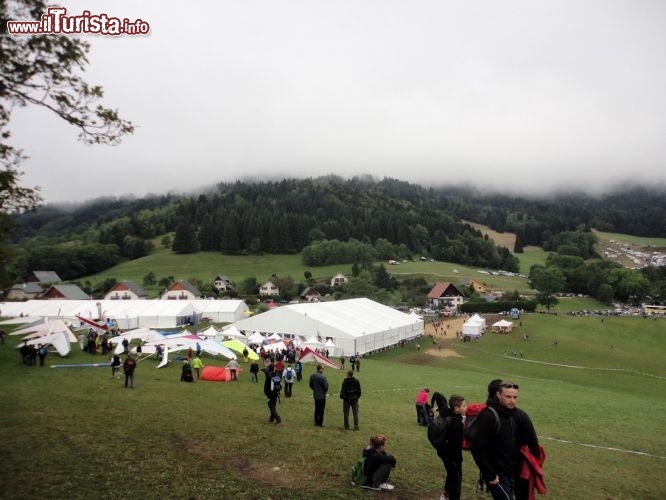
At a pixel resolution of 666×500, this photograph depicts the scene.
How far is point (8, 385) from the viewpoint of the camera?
18.1 m

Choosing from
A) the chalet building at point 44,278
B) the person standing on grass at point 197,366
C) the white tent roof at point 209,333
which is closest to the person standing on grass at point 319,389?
the person standing on grass at point 197,366

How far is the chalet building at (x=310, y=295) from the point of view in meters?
106

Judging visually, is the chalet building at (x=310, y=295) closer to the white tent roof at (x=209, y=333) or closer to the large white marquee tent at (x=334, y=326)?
the large white marquee tent at (x=334, y=326)

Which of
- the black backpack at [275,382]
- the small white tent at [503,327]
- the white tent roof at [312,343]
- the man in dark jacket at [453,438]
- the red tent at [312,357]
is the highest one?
the man in dark jacket at [453,438]

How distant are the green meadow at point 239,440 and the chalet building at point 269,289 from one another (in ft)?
276

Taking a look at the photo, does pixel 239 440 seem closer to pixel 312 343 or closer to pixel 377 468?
pixel 377 468

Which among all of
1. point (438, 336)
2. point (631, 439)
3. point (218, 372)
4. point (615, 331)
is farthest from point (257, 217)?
point (631, 439)

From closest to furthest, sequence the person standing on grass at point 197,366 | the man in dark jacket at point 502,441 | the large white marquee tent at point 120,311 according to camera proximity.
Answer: the man in dark jacket at point 502,441, the person standing on grass at point 197,366, the large white marquee tent at point 120,311


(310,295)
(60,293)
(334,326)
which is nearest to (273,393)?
(334,326)

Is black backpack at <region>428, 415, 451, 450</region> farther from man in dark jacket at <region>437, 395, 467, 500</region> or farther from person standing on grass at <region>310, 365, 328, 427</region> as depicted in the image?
person standing on grass at <region>310, 365, 328, 427</region>

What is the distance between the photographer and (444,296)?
10162 centimetres

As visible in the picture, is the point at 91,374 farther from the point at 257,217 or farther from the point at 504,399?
the point at 257,217

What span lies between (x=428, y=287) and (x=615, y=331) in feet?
169

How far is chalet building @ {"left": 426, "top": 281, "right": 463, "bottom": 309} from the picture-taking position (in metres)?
101
